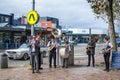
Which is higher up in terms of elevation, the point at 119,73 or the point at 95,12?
the point at 95,12

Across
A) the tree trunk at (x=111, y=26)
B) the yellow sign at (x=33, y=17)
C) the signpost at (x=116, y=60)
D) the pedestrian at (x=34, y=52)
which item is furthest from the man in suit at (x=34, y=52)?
the tree trunk at (x=111, y=26)

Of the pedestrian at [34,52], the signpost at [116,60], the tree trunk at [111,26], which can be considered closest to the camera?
the pedestrian at [34,52]

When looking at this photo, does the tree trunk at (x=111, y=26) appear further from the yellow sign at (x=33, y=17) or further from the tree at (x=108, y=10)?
the yellow sign at (x=33, y=17)

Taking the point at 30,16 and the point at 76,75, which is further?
the point at 30,16

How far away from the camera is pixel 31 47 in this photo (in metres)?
16.4

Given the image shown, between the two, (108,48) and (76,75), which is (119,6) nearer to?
(108,48)

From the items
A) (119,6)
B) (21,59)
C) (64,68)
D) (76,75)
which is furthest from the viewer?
(21,59)

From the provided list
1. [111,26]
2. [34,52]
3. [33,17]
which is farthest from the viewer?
[111,26]

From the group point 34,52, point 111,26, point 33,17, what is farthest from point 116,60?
point 33,17

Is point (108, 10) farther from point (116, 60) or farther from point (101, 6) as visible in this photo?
point (116, 60)

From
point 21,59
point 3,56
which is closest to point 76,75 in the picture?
point 3,56

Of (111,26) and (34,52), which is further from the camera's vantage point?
(111,26)

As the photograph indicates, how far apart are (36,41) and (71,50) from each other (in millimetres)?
3975

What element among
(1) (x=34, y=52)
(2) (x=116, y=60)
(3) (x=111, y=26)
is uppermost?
(3) (x=111, y=26)
